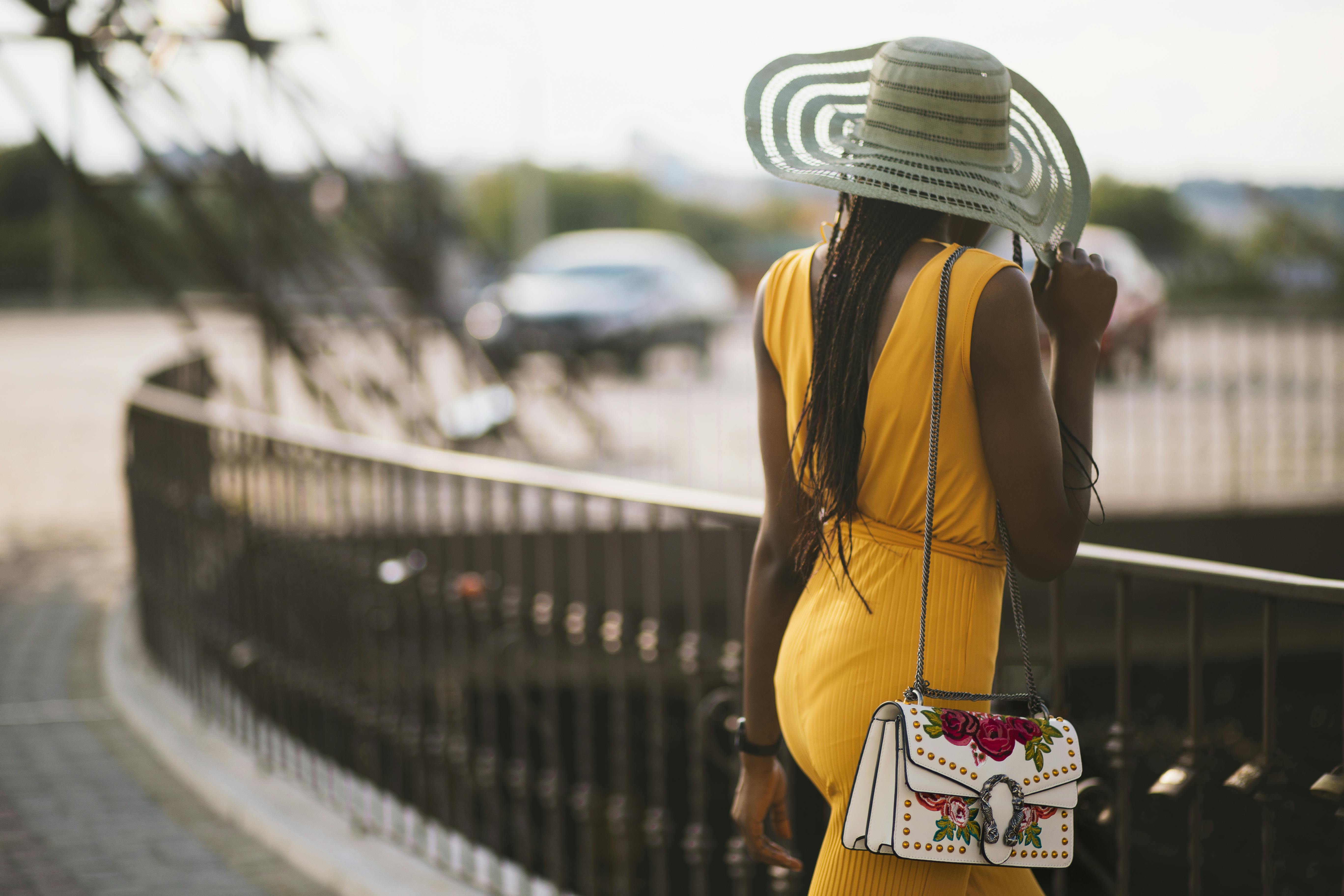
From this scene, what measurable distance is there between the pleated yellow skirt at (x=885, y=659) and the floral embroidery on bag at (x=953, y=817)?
82 mm

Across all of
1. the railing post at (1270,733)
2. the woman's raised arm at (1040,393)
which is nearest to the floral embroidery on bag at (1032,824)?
the woman's raised arm at (1040,393)

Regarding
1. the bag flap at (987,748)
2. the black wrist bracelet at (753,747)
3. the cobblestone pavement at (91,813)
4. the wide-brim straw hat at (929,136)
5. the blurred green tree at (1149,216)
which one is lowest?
the cobblestone pavement at (91,813)

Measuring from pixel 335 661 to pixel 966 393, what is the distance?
3.62 meters

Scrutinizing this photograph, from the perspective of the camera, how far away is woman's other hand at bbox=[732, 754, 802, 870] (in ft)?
7.63

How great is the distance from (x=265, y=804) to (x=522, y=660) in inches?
49.8

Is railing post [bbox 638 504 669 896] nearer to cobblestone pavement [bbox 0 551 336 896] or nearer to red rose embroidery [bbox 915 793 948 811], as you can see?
cobblestone pavement [bbox 0 551 336 896]

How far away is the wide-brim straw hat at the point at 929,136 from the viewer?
1.92 metres

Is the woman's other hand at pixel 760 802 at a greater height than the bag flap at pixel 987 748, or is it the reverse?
the bag flap at pixel 987 748

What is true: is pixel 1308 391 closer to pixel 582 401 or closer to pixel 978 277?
pixel 582 401

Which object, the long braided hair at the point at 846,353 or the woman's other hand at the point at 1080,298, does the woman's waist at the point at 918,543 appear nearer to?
the long braided hair at the point at 846,353

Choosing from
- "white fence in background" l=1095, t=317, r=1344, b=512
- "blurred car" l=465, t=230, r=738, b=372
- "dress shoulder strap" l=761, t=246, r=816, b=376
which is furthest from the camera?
"blurred car" l=465, t=230, r=738, b=372

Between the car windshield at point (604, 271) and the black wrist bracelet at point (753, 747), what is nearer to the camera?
the black wrist bracelet at point (753, 747)

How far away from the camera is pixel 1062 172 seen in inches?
81.5

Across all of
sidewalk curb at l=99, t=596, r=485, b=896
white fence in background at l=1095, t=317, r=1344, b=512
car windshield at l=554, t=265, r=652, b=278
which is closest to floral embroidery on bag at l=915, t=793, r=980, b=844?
sidewalk curb at l=99, t=596, r=485, b=896
